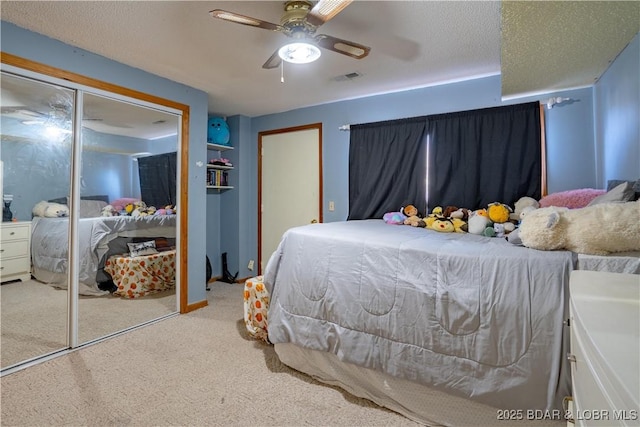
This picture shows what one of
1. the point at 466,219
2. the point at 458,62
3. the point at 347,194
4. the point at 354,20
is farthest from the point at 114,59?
the point at 466,219

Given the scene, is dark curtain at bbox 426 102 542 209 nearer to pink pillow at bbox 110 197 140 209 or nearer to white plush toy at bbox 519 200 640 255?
white plush toy at bbox 519 200 640 255

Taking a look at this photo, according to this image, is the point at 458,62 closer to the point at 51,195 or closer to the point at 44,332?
the point at 51,195

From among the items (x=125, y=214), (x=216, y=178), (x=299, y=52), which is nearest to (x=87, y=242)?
(x=125, y=214)

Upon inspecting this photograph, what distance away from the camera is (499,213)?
2357 mm

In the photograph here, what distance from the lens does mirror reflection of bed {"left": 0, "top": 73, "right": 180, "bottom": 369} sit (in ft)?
6.84

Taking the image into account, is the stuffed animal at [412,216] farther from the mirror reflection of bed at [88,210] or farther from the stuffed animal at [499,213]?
the mirror reflection of bed at [88,210]

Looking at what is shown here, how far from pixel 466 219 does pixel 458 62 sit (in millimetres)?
1308

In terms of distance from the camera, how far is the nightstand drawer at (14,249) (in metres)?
2.00

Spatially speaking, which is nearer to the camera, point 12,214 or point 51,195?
point 12,214

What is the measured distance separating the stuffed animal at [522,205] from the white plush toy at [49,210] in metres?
3.48

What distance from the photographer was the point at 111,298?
8.70 ft

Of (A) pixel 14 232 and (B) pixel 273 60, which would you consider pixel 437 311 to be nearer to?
(B) pixel 273 60

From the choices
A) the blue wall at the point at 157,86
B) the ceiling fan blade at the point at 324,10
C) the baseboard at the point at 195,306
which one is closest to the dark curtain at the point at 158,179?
the blue wall at the point at 157,86

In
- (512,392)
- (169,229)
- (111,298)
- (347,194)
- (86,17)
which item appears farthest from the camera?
(347,194)
